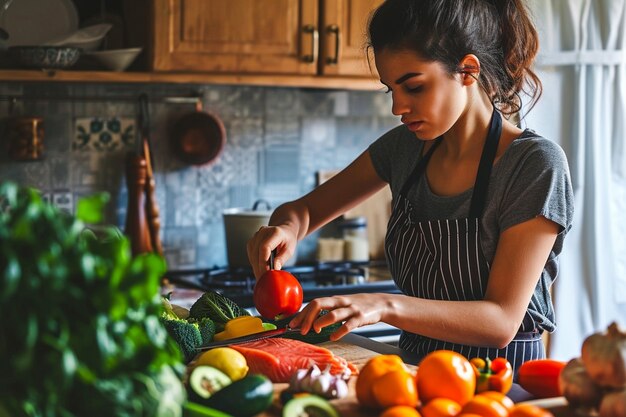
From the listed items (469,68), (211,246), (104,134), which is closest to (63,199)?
(104,134)

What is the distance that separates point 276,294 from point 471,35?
631mm

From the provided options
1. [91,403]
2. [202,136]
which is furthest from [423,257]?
[202,136]

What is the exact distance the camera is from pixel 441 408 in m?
1.08

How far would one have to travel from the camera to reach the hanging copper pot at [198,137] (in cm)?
315

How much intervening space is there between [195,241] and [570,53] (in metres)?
1.44

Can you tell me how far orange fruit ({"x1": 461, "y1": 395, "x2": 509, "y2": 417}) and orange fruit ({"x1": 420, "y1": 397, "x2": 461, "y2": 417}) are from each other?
0.5 inches

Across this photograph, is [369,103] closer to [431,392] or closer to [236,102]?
[236,102]

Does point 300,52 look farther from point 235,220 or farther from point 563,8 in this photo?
point 563,8

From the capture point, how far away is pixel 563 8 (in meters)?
3.08

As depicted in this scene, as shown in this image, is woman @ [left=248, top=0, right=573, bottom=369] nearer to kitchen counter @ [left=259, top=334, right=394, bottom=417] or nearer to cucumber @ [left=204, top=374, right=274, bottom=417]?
kitchen counter @ [left=259, top=334, right=394, bottom=417]

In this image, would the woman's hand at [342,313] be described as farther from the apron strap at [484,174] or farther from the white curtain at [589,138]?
the white curtain at [589,138]

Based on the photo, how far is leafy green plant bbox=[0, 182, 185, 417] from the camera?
828 millimetres

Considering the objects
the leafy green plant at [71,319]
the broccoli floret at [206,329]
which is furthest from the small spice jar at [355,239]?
the leafy green plant at [71,319]

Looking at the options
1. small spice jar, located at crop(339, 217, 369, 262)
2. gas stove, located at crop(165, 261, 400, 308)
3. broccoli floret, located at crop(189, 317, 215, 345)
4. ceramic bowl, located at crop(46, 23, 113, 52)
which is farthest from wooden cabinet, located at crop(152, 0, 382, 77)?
broccoli floret, located at crop(189, 317, 215, 345)
